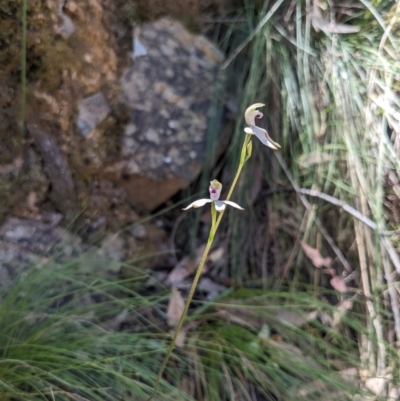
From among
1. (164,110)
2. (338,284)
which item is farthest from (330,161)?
(164,110)

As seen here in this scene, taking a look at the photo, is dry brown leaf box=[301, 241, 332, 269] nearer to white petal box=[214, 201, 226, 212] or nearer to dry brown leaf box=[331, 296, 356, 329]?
dry brown leaf box=[331, 296, 356, 329]

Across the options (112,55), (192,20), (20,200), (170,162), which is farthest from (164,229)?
(192,20)

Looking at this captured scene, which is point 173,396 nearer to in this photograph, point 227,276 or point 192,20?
point 227,276

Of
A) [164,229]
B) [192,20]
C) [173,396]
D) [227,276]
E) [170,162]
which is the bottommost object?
[173,396]

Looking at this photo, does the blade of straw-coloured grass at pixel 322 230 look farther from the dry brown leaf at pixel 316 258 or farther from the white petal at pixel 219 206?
the white petal at pixel 219 206

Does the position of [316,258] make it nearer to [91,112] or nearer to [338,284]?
[338,284]

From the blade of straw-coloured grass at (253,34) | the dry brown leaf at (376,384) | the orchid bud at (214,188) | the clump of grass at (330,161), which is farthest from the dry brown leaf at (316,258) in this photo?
the orchid bud at (214,188)
